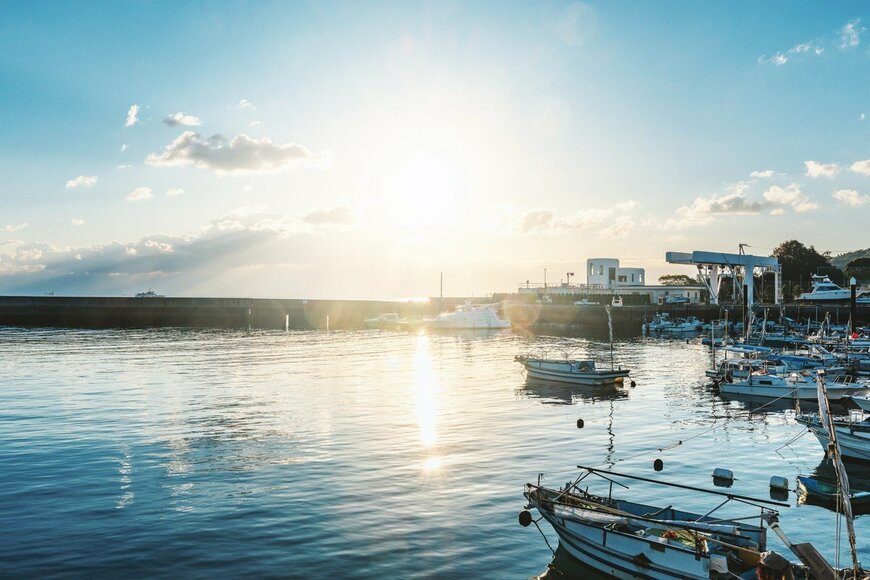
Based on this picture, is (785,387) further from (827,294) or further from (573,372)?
(827,294)

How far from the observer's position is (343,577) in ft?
60.8

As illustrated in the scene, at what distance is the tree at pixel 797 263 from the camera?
18039cm

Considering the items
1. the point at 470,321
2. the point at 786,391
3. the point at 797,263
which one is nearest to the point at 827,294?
the point at 797,263

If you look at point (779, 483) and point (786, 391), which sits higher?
point (786, 391)

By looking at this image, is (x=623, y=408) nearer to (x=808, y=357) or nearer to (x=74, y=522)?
(x=808, y=357)

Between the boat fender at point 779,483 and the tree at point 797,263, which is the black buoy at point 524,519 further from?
the tree at point 797,263

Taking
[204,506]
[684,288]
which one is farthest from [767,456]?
[684,288]

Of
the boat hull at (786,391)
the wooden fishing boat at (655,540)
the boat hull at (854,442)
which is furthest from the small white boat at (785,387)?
the wooden fishing boat at (655,540)

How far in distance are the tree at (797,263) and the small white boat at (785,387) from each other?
14368 centimetres

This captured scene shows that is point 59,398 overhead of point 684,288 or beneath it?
beneath

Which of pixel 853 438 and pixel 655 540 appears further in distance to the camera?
pixel 853 438

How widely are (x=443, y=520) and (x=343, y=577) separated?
17.4 ft

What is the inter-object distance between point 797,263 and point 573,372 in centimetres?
15312

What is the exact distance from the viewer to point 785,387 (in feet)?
165
